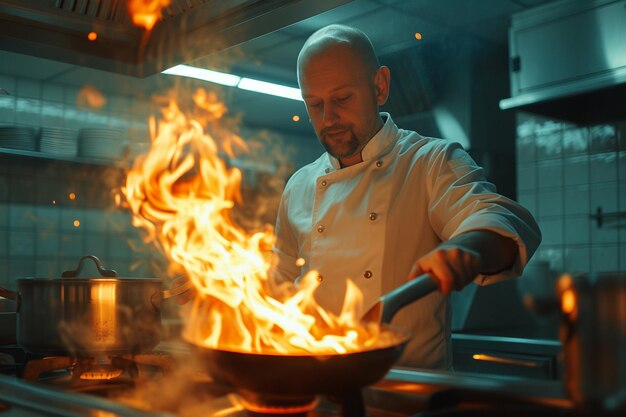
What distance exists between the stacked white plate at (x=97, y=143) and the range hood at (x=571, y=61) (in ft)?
6.19

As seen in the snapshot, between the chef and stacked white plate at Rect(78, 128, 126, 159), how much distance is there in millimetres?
1765

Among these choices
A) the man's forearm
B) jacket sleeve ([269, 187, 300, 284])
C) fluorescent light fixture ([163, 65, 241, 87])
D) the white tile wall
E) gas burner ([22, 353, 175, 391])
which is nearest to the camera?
the man's forearm

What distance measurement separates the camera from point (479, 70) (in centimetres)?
359

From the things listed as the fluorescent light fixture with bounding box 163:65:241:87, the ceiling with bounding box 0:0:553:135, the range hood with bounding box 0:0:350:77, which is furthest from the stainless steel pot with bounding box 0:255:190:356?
the fluorescent light fixture with bounding box 163:65:241:87

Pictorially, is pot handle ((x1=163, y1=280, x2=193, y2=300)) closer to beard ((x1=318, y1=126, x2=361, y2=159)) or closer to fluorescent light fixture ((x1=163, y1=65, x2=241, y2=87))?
beard ((x1=318, y1=126, x2=361, y2=159))

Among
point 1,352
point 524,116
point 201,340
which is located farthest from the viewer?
point 524,116

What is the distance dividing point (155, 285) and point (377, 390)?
56 centimetres

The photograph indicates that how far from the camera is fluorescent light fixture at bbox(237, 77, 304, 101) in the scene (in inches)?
155

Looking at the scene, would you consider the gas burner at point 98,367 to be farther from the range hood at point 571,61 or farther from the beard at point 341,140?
the range hood at point 571,61

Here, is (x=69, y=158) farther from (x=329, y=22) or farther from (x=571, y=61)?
(x=571, y=61)

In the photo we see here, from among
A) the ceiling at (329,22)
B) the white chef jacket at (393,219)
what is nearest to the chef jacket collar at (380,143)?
the white chef jacket at (393,219)

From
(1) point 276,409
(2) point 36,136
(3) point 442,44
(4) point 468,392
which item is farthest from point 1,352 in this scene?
(3) point 442,44

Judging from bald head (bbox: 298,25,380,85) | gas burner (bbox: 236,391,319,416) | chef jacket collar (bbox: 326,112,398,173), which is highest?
bald head (bbox: 298,25,380,85)

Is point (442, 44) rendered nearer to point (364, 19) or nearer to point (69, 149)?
point (364, 19)
